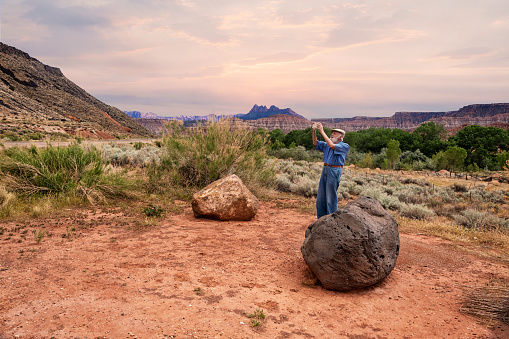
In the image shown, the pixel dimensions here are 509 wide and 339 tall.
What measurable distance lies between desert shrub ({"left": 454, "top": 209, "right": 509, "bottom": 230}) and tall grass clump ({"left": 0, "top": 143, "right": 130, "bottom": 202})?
29.2 ft

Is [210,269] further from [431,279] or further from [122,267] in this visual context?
[431,279]

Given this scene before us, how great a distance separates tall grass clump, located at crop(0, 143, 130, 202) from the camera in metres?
7.38

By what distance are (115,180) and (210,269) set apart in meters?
4.94

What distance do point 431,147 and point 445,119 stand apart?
8223 centimetres

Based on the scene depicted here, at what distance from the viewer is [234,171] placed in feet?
30.8

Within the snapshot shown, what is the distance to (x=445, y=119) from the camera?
102 metres

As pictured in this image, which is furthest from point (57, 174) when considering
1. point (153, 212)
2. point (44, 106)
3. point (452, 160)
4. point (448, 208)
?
point (44, 106)

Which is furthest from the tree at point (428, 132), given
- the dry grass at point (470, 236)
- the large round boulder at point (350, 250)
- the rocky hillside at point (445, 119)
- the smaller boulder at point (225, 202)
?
the rocky hillside at point (445, 119)

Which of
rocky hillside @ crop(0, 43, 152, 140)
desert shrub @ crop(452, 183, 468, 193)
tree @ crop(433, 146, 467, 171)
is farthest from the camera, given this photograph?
rocky hillside @ crop(0, 43, 152, 140)

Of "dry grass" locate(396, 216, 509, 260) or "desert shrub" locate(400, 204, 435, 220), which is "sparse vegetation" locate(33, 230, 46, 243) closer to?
"dry grass" locate(396, 216, 509, 260)

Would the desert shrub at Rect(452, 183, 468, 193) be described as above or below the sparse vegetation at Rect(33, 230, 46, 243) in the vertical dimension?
below

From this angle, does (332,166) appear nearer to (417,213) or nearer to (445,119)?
(417,213)

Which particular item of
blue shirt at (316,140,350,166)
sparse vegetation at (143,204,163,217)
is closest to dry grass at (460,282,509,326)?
blue shirt at (316,140,350,166)

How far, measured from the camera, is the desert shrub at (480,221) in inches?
316
